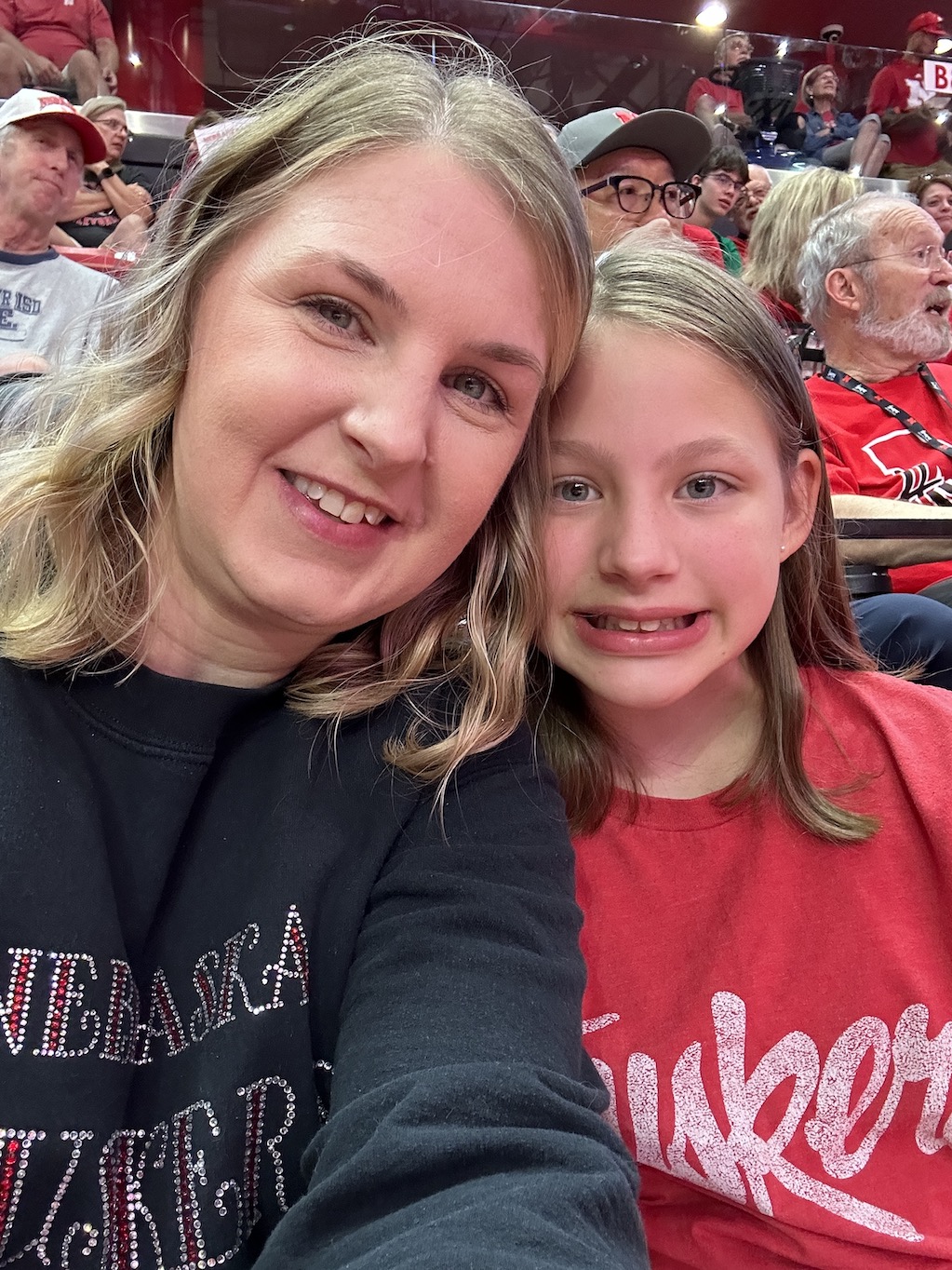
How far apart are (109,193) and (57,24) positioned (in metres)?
2.02

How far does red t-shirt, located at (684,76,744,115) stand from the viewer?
6031mm

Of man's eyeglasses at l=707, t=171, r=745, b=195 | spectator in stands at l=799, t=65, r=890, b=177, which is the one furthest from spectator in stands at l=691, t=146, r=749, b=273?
spectator in stands at l=799, t=65, r=890, b=177

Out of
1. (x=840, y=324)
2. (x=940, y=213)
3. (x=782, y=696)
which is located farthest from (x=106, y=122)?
(x=782, y=696)

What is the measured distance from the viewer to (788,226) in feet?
9.86

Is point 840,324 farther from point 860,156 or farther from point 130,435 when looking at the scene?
point 860,156

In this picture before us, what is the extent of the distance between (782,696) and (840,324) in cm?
181

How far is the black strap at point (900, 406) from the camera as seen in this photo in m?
2.20

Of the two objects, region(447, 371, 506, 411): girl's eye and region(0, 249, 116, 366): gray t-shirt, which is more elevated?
region(447, 371, 506, 411): girl's eye

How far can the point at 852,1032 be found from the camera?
92 cm

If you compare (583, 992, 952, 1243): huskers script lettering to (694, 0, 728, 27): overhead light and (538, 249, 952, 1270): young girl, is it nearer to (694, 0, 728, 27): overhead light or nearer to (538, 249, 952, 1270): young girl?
(538, 249, 952, 1270): young girl

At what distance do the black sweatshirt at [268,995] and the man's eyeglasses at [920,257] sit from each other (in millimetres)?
2220

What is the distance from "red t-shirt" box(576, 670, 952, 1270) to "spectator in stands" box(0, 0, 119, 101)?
18.9ft

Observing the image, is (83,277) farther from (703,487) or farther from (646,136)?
(703,487)

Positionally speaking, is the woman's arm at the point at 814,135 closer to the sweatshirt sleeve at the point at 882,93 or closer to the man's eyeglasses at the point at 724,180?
the sweatshirt sleeve at the point at 882,93
